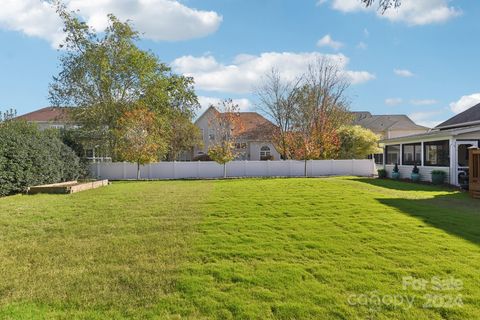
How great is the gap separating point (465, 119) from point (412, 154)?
16.2ft

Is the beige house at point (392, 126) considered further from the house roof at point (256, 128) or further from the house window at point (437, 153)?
the house window at point (437, 153)

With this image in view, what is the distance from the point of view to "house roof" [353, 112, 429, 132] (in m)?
49.5

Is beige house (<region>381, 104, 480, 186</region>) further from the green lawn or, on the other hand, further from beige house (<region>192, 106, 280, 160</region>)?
beige house (<region>192, 106, 280, 160</region>)

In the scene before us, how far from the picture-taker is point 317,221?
23.5 ft

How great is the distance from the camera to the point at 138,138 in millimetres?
24734

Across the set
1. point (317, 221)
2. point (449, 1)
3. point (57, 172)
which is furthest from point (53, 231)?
point (57, 172)

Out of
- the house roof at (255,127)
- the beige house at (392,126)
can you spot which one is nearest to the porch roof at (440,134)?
the house roof at (255,127)

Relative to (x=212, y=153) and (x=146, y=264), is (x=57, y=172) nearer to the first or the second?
(x=212, y=153)

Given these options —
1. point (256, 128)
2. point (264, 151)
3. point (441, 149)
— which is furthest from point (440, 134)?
point (256, 128)

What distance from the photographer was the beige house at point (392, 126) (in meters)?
48.9

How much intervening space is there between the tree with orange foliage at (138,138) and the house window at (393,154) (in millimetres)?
15502

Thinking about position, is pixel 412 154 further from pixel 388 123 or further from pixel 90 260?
pixel 388 123

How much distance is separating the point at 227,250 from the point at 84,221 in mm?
3640

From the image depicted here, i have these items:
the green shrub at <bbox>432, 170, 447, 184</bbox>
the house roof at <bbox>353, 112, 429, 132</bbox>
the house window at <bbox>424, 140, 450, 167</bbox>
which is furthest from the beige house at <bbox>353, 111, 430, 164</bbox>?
the green shrub at <bbox>432, 170, 447, 184</bbox>
